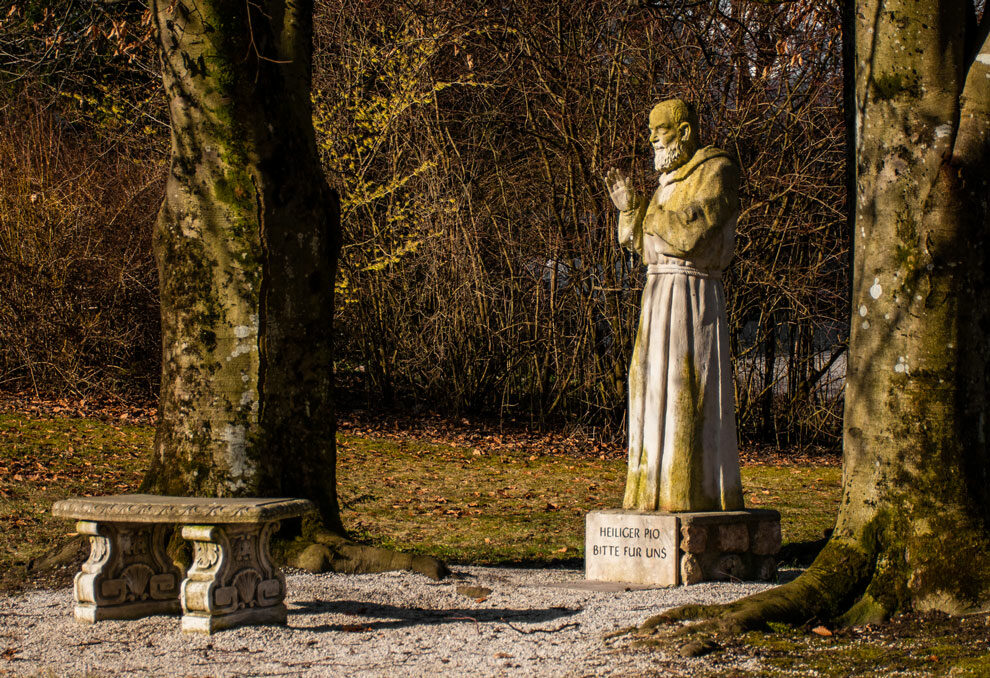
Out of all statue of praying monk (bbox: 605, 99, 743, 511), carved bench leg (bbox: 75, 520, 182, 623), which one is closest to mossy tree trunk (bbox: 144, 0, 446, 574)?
carved bench leg (bbox: 75, 520, 182, 623)

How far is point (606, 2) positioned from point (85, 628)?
12.9 meters

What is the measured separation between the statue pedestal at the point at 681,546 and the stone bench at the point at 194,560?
2.16 meters

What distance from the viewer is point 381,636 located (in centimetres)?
624

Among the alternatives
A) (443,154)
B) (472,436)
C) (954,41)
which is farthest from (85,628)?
(443,154)

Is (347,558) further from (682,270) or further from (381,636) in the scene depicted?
(682,270)

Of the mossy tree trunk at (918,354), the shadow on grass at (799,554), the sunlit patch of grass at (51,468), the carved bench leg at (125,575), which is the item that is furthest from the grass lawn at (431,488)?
the mossy tree trunk at (918,354)

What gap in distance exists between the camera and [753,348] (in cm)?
1739

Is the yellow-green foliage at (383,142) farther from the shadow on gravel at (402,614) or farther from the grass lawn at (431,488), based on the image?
the shadow on gravel at (402,614)

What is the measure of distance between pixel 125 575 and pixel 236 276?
202 centimetres

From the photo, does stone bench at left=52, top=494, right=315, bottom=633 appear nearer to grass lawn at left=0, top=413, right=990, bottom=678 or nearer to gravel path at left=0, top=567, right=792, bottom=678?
gravel path at left=0, top=567, right=792, bottom=678

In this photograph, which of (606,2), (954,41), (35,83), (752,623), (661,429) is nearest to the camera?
(752,623)

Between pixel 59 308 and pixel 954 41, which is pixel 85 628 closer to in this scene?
pixel 954 41

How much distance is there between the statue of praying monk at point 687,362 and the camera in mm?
7625

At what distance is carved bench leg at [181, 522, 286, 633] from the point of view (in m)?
6.27
